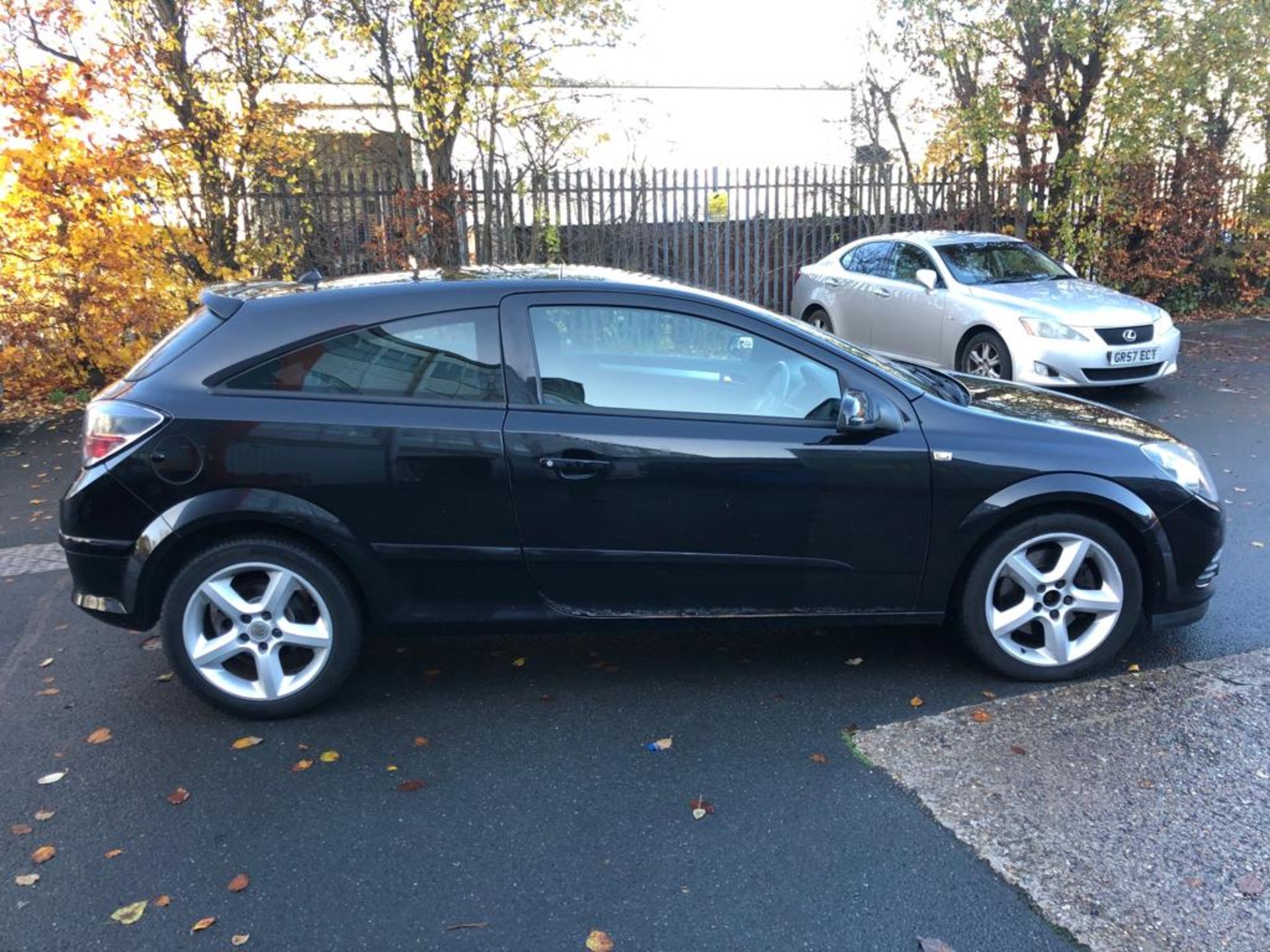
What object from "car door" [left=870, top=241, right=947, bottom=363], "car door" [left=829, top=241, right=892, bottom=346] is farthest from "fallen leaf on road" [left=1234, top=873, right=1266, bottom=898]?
"car door" [left=829, top=241, right=892, bottom=346]

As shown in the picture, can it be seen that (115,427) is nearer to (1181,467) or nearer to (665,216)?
(1181,467)

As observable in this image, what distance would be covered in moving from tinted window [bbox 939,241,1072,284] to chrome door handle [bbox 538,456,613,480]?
7.26 metres

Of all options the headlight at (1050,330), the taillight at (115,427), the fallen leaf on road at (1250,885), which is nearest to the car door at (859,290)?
the headlight at (1050,330)

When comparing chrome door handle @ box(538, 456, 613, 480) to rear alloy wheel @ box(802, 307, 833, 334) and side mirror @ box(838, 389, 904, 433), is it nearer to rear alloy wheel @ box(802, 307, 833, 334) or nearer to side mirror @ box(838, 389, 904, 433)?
side mirror @ box(838, 389, 904, 433)

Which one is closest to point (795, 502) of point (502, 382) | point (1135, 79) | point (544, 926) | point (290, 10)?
point (502, 382)

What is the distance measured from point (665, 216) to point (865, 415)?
10347mm

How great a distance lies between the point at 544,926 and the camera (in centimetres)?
261

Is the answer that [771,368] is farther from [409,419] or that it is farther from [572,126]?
[572,126]

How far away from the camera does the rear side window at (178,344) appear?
12.1 ft

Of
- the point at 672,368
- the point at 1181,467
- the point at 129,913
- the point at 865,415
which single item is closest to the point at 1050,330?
the point at 1181,467

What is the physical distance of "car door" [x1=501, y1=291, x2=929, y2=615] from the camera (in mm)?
3625

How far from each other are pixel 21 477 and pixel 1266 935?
7.88m

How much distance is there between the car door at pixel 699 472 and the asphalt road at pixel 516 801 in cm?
43

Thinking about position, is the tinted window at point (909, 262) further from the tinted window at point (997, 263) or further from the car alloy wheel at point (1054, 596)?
the car alloy wheel at point (1054, 596)
